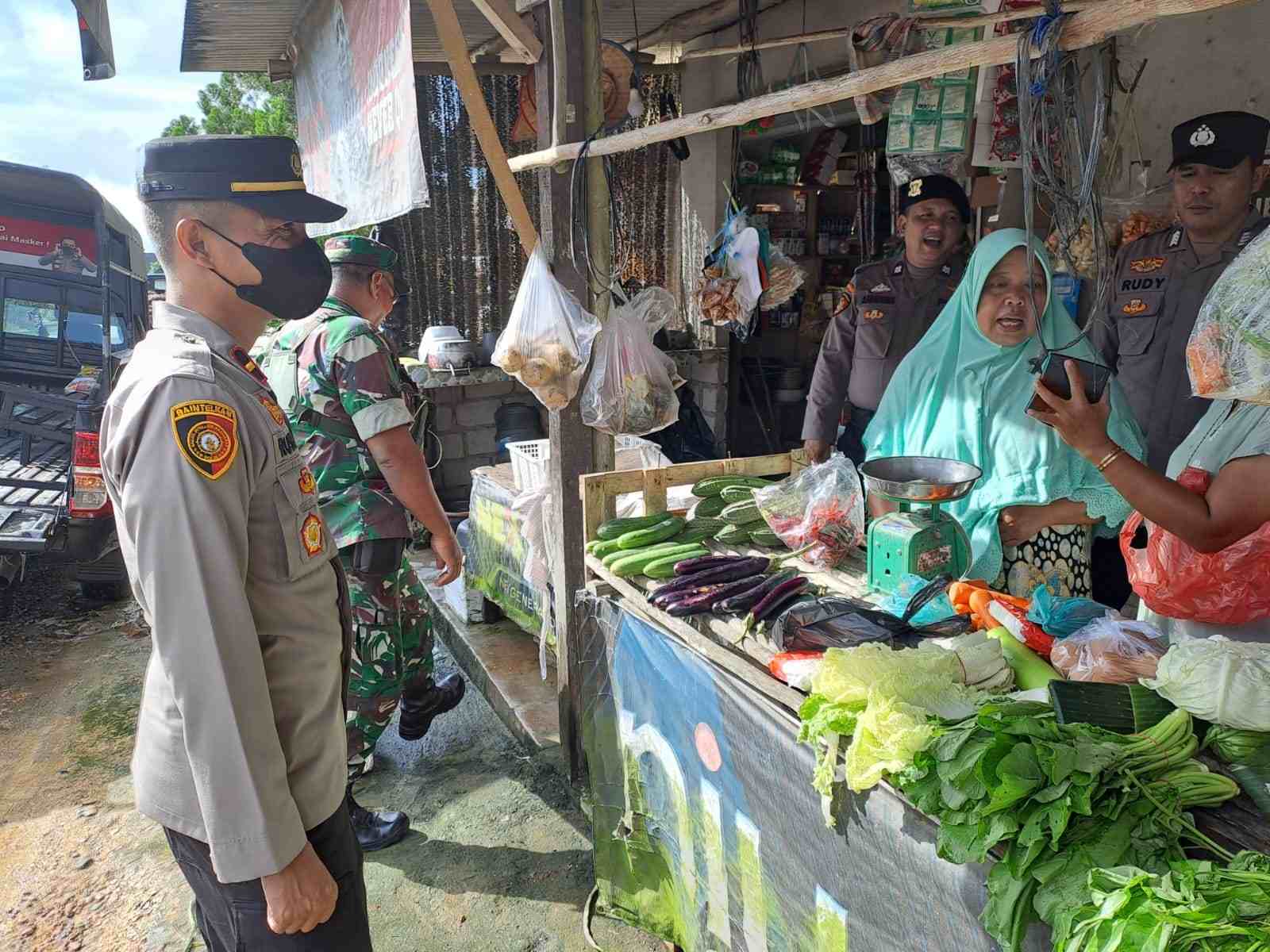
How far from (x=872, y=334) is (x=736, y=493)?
4.62ft

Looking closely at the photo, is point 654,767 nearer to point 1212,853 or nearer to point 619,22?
point 1212,853

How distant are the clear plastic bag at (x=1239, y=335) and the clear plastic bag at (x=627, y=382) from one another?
1862 millimetres

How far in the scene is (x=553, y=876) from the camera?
131 inches

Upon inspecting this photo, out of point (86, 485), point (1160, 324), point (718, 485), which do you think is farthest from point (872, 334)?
point (86, 485)

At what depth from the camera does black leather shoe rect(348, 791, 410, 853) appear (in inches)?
136

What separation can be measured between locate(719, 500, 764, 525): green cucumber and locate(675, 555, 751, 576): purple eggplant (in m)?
0.32

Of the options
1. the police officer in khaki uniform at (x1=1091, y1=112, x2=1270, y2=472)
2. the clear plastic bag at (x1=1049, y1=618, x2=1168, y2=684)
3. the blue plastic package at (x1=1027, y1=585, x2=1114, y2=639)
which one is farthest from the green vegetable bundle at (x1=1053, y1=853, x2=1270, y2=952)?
the police officer in khaki uniform at (x1=1091, y1=112, x2=1270, y2=472)

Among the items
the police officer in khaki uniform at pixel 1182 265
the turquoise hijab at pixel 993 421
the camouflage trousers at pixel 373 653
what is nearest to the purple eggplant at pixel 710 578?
the turquoise hijab at pixel 993 421

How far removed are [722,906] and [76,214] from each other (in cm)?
912

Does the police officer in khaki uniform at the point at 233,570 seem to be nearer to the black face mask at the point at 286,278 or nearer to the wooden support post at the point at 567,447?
the black face mask at the point at 286,278

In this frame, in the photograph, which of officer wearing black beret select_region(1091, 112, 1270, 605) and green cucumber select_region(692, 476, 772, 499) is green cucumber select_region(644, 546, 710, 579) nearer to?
green cucumber select_region(692, 476, 772, 499)

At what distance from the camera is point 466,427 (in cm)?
771

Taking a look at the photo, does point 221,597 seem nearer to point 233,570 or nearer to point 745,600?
point 233,570

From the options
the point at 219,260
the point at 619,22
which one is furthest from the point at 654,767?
the point at 619,22
